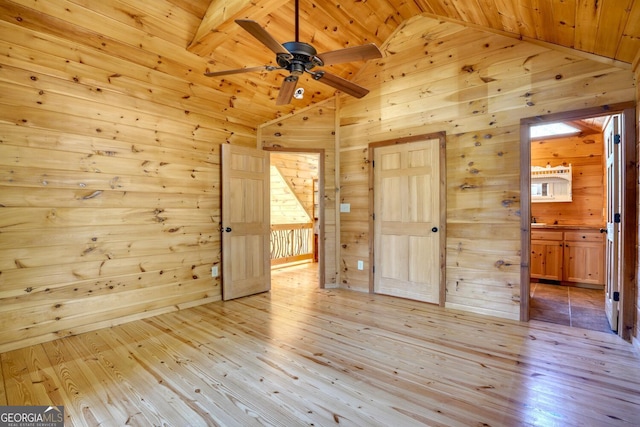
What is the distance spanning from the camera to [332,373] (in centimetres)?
226

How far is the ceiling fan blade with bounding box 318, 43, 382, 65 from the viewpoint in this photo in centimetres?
220

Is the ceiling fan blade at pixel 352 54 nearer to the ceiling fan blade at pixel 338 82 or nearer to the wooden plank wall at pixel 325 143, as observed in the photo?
the ceiling fan blade at pixel 338 82

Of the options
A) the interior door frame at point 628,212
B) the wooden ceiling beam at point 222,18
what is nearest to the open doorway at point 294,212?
the wooden ceiling beam at point 222,18

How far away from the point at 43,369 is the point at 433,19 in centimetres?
522

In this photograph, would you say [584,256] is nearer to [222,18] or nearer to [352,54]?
[352,54]

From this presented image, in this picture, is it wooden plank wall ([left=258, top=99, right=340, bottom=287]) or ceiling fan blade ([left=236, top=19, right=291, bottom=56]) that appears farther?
wooden plank wall ([left=258, top=99, right=340, bottom=287])

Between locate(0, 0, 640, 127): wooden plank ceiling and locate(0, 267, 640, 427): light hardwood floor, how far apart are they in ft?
8.22

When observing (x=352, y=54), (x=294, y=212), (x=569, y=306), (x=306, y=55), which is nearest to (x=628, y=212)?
(x=569, y=306)

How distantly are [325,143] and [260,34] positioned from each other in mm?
2822

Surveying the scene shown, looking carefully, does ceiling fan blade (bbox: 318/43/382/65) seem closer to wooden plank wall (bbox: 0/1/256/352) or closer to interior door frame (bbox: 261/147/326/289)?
wooden plank wall (bbox: 0/1/256/352)

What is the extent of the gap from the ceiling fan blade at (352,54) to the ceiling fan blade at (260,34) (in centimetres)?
31

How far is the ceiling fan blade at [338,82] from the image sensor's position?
2516 millimetres

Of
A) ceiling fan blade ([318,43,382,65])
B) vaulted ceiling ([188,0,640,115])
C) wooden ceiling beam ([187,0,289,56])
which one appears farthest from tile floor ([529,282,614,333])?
wooden ceiling beam ([187,0,289,56])

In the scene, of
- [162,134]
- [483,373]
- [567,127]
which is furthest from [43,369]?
[567,127]
